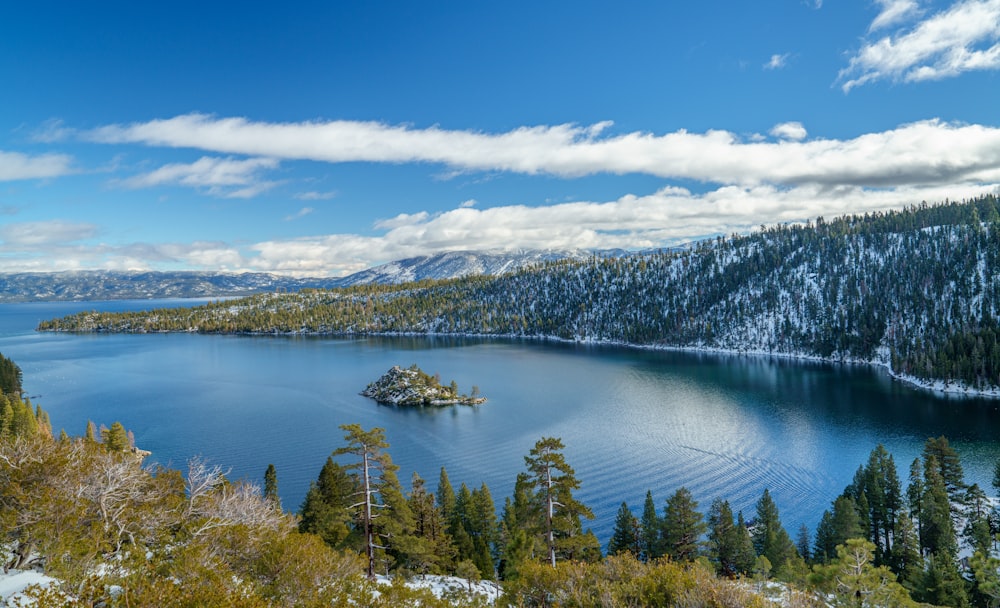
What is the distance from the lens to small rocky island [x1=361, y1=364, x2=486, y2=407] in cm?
12112

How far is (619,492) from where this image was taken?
66.9 meters

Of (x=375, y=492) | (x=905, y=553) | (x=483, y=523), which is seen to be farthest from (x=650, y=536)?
(x=375, y=492)

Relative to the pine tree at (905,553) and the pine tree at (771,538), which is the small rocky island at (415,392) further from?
the pine tree at (905,553)

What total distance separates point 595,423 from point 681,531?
54.4m

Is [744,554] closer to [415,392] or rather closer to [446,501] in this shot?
[446,501]

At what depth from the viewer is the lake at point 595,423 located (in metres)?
71.3

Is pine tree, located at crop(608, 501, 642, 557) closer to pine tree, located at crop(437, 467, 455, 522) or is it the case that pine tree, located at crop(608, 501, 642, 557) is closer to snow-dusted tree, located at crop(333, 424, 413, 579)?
pine tree, located at crop(437, 467, 455, 522)

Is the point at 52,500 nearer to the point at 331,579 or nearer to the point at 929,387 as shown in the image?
the point at 331,579

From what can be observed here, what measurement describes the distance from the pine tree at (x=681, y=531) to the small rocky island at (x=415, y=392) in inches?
3005

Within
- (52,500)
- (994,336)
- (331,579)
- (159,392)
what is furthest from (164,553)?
(994,336)

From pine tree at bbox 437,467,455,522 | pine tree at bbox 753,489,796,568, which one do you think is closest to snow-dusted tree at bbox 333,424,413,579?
pine tree at bbox 437,467,455,522

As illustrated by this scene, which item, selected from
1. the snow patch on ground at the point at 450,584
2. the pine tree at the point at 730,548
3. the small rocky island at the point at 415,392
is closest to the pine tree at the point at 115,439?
the snow patch on ground at the point at 450,584

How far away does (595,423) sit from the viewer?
100562 mm

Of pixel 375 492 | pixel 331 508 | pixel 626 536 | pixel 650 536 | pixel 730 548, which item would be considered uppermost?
pixel 375 492
